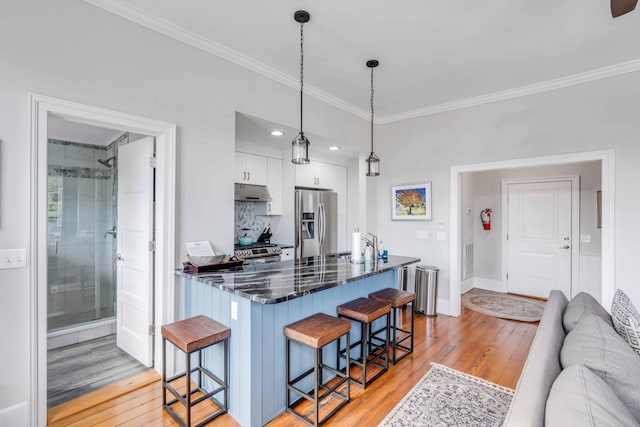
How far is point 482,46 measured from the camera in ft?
9.25

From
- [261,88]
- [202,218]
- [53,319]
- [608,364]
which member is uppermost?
[261,88]

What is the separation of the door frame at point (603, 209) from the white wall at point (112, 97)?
2.56 meters

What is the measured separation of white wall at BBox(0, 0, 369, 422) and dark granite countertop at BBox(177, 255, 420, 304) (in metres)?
0.54

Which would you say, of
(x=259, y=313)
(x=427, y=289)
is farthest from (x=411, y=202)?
(x=259, y=313)

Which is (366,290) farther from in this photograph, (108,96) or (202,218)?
(108,96)

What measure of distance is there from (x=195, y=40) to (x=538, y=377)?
3245 millimetres

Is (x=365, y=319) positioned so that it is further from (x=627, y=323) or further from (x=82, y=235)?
(x=82, y=235)

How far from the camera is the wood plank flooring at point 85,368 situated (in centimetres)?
241

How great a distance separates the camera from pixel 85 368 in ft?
8.97

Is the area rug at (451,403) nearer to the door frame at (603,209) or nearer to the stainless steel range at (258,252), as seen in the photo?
the door frame at (603,209)

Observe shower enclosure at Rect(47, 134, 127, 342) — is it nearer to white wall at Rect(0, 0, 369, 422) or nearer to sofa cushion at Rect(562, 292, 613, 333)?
white wall at Rect(0, 0, 369, 422)

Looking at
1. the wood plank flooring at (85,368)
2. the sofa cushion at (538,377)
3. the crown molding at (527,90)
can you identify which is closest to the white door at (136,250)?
the wood plank flooring at (85,368)

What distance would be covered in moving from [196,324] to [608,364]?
7.45 feet

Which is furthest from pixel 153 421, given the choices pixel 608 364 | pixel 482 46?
pixel 482 46
